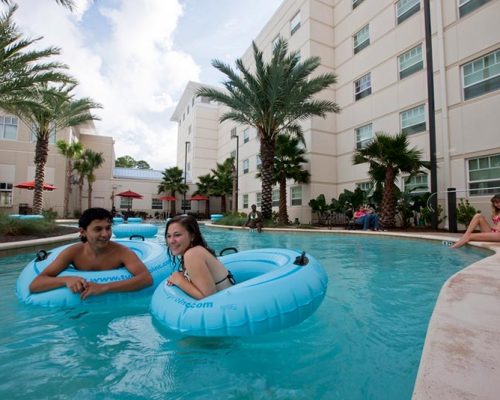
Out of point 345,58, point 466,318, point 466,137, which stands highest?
point 345,58

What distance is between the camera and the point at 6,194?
24203mm

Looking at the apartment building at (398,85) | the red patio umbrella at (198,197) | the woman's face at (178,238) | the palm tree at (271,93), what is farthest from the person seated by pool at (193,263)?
the red patio umbrella at (198,197)

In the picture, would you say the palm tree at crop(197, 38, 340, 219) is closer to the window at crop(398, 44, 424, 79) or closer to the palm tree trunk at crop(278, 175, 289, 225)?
the palm tree trunk at crop(278, 175, 289, 225)

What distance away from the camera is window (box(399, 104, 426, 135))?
14.9 meters

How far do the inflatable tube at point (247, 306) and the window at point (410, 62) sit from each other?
16.1m

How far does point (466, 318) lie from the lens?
6.79 feet

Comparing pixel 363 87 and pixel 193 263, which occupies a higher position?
pixel 363 87

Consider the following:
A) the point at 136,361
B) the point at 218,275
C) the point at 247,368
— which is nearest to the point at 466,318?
the point at 247,368

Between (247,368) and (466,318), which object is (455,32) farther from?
(247,368)

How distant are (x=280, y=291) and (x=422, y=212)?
41.9ft

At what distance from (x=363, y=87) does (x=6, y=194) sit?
27399 millimetres

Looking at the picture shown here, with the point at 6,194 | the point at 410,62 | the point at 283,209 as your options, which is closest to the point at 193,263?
Answer: the point at 283,209

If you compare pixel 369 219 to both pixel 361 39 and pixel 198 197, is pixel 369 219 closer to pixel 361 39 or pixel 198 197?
pixel 361 39

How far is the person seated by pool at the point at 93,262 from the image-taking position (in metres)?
3.23
